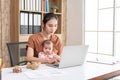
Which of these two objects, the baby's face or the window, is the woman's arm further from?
the window

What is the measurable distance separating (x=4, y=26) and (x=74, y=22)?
137cm

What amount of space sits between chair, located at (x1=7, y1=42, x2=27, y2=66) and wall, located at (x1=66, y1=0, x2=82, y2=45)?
1.57m

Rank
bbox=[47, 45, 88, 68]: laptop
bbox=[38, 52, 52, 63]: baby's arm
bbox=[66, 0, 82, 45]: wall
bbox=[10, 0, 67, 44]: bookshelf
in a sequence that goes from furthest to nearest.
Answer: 1. bbox=[66, 0, 82, 45]: wall
2. bbox=[10, 0, 67, 44]: bookshelf
3. bbox=[38, 52, 52, 63]: baby's arm
4. bbox=[47, 45, 88, 68]: laptop

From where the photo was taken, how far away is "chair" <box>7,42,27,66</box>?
202cm

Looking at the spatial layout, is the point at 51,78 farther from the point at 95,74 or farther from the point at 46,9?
the point at 46,9

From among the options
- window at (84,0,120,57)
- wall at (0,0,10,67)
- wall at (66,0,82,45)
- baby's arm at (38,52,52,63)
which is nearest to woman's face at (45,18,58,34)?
baby's arm at (38,52,52,63)

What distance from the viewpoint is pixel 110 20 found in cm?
317

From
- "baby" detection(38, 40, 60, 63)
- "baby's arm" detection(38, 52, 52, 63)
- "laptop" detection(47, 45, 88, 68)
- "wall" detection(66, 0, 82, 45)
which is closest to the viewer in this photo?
"laptop" detection(47, 45, 88, 68)

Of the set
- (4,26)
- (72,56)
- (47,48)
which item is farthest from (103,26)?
(72,56)

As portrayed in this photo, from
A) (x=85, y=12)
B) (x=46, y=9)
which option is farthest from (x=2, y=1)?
(x=85, y=12)

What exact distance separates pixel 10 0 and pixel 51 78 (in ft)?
7.02

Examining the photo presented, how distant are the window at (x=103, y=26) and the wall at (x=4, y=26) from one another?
1.48 metres

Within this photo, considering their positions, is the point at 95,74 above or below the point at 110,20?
below

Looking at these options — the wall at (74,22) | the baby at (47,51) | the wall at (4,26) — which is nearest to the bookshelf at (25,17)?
the wall at (4,26)
